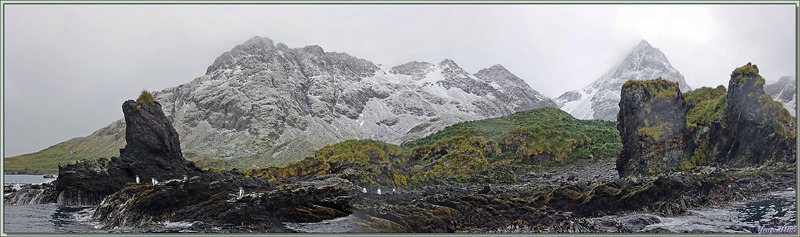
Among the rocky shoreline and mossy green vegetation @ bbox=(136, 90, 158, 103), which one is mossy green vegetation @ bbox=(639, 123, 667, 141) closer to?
the rocky shoreline

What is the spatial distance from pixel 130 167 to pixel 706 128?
60.8 metres

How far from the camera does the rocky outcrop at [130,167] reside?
43188 millimetres

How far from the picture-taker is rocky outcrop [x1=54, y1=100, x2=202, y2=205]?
142ft

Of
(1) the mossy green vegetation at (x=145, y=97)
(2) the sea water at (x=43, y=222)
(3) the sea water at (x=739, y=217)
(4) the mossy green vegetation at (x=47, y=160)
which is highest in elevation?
(4) the mossy green vegetation at (x=47, y=160)

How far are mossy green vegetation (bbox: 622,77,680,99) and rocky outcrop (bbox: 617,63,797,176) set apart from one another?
0.41 ft

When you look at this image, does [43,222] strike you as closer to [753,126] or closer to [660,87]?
[753,126]

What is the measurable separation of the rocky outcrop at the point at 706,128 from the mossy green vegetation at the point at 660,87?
12 centimetres

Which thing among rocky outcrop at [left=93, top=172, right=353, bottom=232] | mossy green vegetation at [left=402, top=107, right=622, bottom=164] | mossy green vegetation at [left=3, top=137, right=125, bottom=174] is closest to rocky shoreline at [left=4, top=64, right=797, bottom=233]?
rocky outcrop at [left=93, top=172, right=353, bottom=232]

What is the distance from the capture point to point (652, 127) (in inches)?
2020

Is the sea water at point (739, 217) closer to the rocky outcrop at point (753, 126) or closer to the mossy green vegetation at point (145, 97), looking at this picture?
the rocky outcrop at point (753, 126)

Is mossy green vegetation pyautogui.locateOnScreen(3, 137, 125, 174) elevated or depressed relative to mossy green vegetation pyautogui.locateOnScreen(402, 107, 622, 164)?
elevated

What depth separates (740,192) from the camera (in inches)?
1136

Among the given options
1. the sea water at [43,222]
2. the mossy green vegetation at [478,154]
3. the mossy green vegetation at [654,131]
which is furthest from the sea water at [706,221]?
the mossy green vegetation at [478,154]

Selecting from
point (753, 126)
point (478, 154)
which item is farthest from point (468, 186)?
point (478, 154)
